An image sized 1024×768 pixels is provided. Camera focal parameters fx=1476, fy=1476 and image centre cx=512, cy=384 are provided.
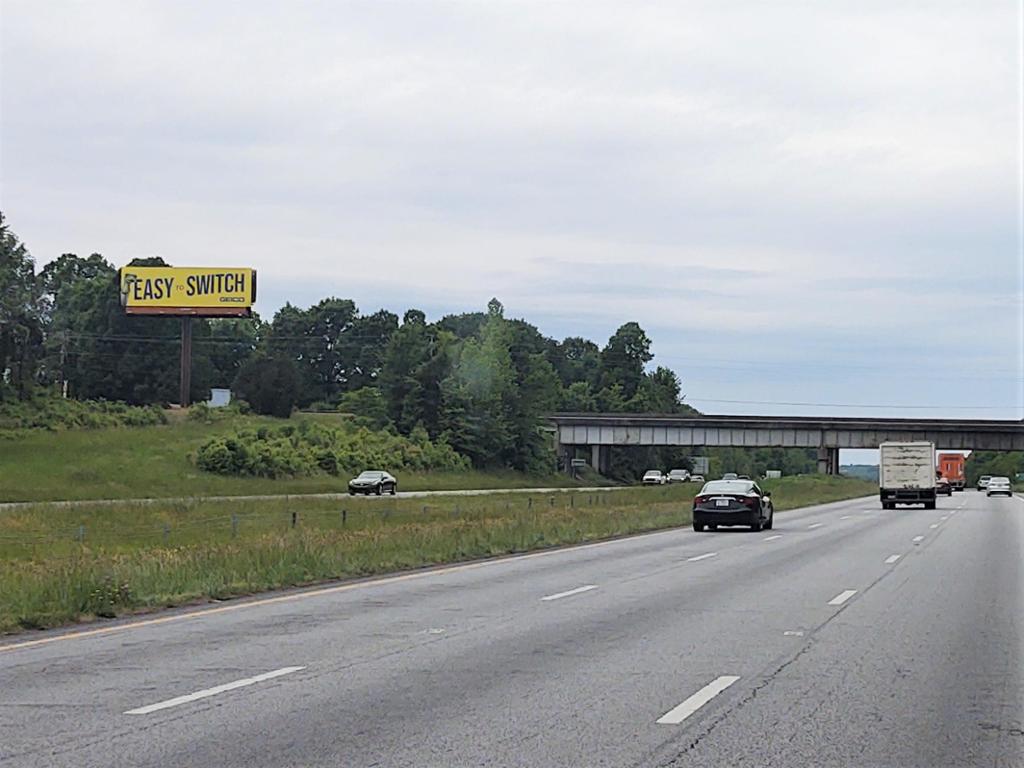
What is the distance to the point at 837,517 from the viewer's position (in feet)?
175

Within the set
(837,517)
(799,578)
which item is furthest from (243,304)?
(799,578)

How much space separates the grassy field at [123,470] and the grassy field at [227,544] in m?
13.9

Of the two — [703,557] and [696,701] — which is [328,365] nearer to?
[703,557]

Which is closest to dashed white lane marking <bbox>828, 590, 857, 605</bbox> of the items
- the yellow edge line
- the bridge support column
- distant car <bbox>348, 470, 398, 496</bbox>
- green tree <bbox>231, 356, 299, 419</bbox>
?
the yellow edge line

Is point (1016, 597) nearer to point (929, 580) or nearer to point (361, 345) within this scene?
point (929, 580)

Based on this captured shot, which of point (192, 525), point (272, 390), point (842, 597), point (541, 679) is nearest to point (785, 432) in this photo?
point (272, 390)

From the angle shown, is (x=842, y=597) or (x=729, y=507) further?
(x=729, y=507)

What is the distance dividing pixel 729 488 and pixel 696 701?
31.4m

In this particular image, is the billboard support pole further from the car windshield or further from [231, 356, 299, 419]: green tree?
the car windshield

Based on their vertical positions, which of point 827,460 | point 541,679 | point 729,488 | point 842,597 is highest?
point 729,488

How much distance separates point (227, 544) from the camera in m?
27.9

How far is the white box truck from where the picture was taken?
65438 mm

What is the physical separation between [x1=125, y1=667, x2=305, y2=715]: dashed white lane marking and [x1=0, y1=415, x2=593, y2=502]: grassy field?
2000 inches

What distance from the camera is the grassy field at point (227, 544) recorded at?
18.1 m
